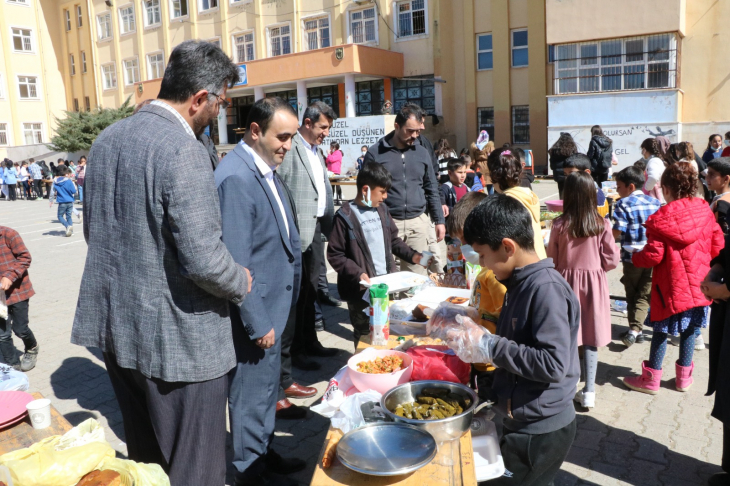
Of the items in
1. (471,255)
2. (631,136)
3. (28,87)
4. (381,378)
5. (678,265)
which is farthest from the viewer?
(28,87)

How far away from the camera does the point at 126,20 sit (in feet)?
120

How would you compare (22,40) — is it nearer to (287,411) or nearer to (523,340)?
(287,411)

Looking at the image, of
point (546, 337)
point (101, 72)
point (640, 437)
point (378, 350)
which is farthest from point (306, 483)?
point (101, 72)

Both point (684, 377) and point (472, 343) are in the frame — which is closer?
point (472, 343)

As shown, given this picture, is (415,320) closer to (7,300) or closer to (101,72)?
(7,300)

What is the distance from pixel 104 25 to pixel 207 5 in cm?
1044

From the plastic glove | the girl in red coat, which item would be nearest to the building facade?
the girl in red coat

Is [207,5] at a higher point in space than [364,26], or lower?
higher

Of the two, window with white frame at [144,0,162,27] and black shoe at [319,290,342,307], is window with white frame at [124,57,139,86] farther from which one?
black shoe at [319,290,342,307]

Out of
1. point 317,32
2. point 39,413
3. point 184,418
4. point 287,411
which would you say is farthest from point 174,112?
point 317,32

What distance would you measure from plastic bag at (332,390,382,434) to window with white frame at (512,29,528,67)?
23719mm

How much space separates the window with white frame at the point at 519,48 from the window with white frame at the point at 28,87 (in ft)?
110

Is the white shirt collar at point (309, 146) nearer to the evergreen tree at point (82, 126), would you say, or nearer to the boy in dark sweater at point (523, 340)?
the boy in dark sweater at point (523, 340)

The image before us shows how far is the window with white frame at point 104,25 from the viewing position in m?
37.6
